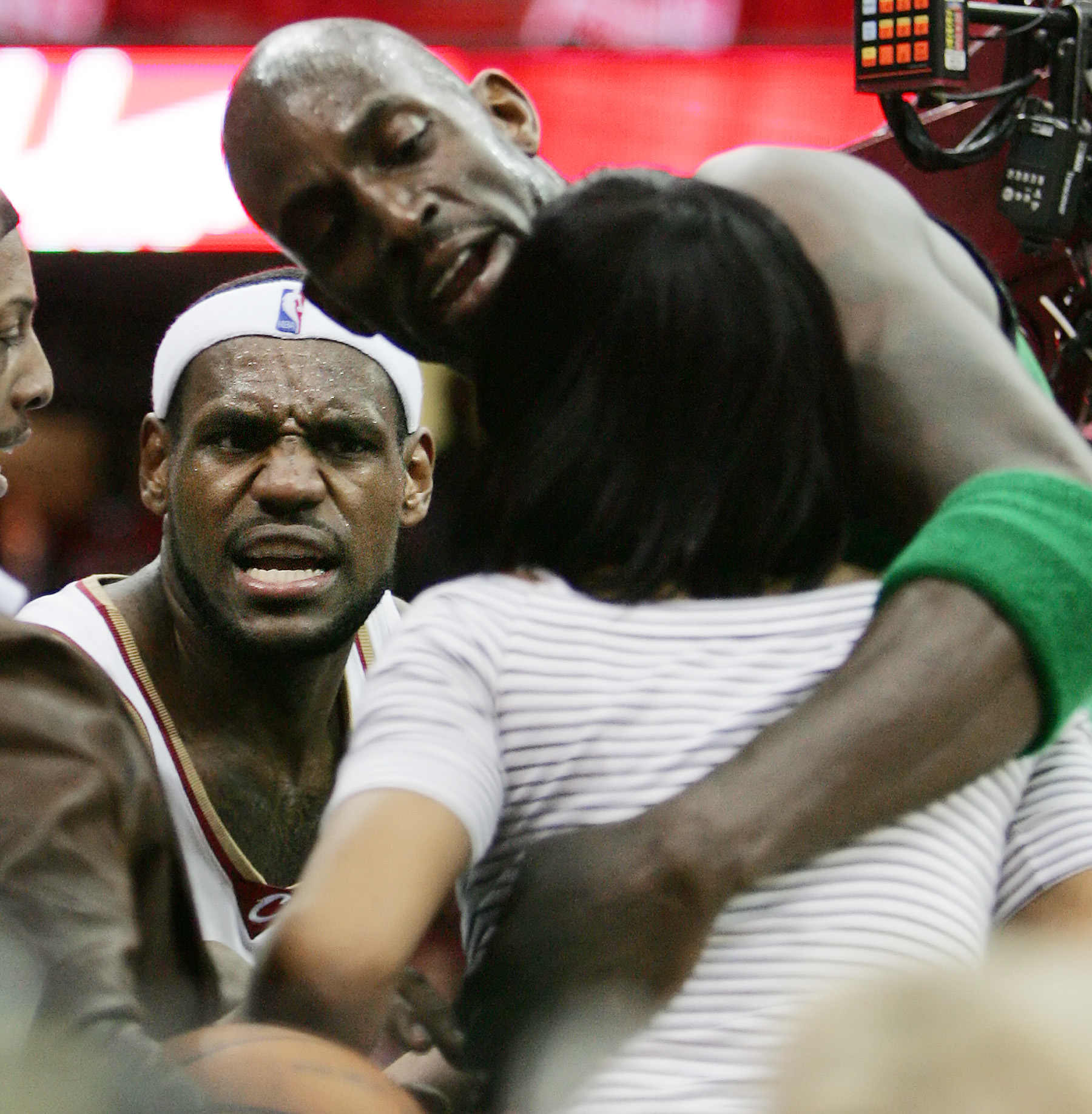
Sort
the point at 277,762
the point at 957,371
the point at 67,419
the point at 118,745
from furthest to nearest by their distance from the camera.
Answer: the point at 67,419, the point at 277,762, the point at 118,745, the point at 957,371

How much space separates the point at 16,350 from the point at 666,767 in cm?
108

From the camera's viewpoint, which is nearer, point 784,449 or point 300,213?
point 784,449

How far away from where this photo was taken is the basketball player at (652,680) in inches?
34.1

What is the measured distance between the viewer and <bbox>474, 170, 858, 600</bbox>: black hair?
98 centimetres

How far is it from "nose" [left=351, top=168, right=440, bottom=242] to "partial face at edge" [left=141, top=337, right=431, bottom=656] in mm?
497

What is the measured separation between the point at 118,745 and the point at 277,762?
959mm

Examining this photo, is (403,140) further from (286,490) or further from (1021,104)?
(1021,104)

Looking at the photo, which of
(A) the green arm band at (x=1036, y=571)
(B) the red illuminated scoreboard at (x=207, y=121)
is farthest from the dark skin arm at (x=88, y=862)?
(B) the red illuminated scoreboard at (x=207, y=121)

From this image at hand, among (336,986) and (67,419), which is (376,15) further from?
(336,986)

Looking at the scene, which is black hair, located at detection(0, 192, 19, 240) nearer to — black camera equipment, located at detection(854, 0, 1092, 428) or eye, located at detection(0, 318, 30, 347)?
eye, located at detection(0, 318, 30, 347)

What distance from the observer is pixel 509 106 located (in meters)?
1.74

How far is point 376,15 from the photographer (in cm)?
392

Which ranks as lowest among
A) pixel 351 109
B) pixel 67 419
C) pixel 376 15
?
pixel 67 419

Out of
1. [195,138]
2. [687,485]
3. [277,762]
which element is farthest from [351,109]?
[195,138]
